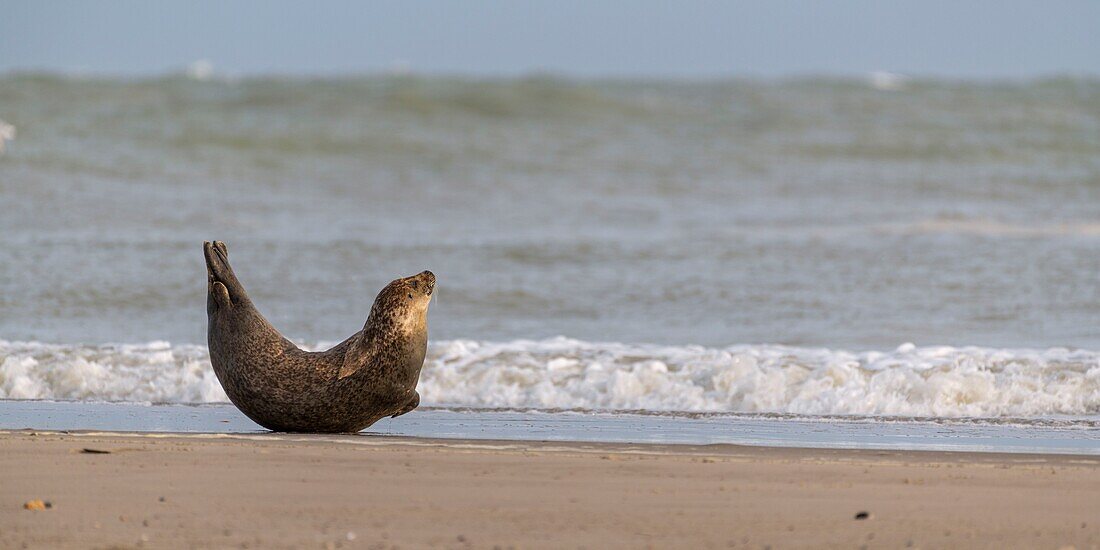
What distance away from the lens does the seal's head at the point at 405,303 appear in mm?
5324

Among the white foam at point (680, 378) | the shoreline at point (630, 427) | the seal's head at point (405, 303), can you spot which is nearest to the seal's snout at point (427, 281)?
the seal's head at point (405, 303)

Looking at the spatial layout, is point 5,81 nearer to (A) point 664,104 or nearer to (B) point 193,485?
(A) point 664,104

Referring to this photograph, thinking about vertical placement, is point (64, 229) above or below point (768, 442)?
above

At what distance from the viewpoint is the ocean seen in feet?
22.4

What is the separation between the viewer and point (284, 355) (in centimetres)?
535

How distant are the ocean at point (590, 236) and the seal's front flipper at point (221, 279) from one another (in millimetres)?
1181

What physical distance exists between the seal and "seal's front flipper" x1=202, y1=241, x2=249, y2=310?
4 cm

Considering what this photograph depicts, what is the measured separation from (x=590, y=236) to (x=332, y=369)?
776 centimetres

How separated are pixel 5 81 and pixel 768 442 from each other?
768 inches

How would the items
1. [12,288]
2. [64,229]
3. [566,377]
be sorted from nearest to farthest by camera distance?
[566,377] → [12,288] → [64,229]

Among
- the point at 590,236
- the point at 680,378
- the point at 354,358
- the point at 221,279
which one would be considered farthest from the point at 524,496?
the point at 590,236

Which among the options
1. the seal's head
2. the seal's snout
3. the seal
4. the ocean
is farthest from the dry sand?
the ocean

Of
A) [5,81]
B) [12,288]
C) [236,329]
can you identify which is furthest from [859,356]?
[5,81]

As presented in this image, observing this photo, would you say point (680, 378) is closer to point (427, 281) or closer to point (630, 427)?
point (630, 427)
